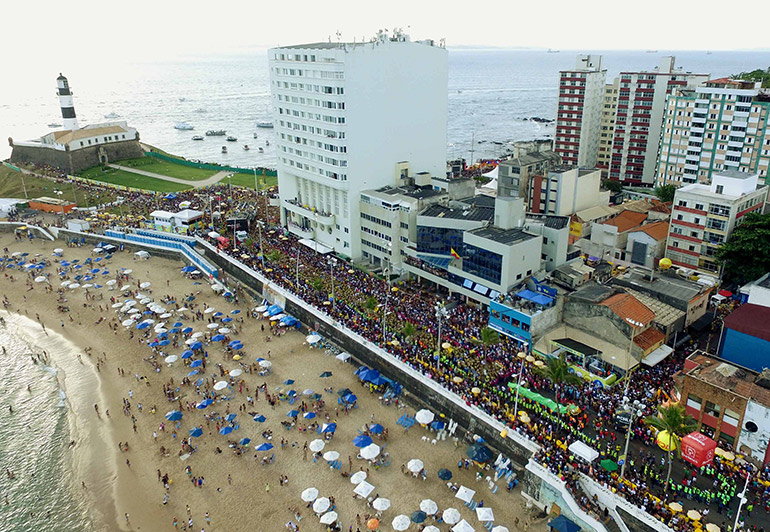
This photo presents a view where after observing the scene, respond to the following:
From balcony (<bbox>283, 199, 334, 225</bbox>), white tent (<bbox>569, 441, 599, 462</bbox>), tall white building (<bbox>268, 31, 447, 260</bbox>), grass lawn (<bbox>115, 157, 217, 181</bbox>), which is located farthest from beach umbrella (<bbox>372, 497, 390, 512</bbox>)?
grass lawn (<bbox>115, 157, 217, 181</bbox>)

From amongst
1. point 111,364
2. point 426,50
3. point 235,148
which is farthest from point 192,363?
point 235,148

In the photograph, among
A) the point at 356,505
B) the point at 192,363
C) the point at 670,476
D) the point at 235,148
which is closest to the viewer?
the point at 670,476

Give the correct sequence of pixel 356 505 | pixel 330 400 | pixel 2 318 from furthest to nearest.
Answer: pixel 2 318 → pixel 330 400 → pixel 356 505

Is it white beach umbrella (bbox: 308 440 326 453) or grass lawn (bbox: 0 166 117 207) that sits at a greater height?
grass lawn (bbox: 0 166 117 207)

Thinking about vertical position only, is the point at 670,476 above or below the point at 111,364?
above

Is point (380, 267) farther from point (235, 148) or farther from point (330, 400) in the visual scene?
point (235, 148)

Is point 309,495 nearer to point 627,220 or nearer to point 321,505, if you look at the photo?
point 321,505

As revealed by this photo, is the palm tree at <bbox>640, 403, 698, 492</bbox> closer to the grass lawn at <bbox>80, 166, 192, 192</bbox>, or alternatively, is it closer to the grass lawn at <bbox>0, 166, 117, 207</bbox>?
the grass lawn at <bbox>80, 166, 192, 192</bbox>
